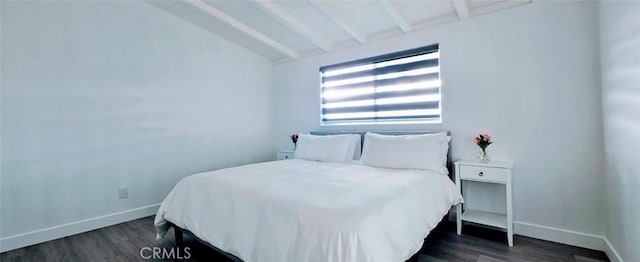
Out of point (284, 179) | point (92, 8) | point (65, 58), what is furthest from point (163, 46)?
point (284, 179)

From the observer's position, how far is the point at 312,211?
1494 millimetres

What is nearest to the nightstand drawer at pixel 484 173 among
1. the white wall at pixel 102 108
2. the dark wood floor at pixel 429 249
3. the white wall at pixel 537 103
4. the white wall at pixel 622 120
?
the white wall at pixel 537 103

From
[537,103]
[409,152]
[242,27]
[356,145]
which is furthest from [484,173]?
[242,27]

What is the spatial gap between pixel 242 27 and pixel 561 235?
393cm

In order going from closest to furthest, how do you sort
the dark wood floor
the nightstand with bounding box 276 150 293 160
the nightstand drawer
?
the dark wood floor → the nightstand drawer → the nightstand with bounding box 276 150 293 160

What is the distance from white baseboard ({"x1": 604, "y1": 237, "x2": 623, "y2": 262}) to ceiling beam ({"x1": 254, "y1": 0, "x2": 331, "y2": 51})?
3353 mm

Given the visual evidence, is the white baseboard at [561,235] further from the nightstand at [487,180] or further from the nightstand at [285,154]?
the nightstand at [285,154]

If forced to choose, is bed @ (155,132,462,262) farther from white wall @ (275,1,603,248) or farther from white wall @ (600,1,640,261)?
white wall @ (600,1,640,261)

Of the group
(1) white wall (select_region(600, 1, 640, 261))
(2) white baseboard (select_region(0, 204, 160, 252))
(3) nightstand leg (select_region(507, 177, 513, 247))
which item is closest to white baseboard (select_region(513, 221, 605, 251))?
(1) white wall (select_region(600, 1, 640, 261))

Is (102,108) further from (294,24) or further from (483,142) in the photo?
(483,142)

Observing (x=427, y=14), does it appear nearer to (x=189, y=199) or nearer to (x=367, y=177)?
(x=367, y=177)

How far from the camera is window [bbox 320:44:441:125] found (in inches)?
124

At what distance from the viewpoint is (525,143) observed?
2.54 meters

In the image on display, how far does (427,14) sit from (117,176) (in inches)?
149
